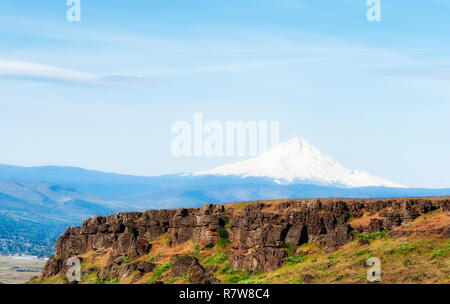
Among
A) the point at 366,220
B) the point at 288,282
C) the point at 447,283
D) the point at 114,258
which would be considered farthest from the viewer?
the point at 114,258

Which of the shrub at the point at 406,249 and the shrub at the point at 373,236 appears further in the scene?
the shrub at the point at 373,236

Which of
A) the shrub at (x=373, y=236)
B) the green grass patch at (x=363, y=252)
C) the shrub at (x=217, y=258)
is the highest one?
the shrub at (x=373, y=236)

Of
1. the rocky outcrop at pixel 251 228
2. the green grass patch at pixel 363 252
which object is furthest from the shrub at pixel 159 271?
the green grass patch at pixel 363 252

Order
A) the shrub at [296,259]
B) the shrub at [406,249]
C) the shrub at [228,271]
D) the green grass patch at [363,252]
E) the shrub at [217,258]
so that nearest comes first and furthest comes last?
1. the shrub at [406,249]
2. the green grass patch at [363,252]
3. the shrub at [296,259]
4. the shrub at [228,271]
5. the shrub at [217,258]

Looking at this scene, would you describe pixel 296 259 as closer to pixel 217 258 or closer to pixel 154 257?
pixel 217 258

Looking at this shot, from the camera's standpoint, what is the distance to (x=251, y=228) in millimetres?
110000

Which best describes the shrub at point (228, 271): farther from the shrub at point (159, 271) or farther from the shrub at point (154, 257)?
the shrub at point (154, 257)

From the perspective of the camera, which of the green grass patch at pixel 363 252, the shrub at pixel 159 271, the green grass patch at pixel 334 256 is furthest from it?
the shrub at pixel 159 271

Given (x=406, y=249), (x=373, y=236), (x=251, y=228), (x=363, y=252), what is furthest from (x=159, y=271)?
(x=406, y=249)

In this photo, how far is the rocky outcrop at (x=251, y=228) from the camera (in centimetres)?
10038

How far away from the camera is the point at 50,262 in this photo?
134m
